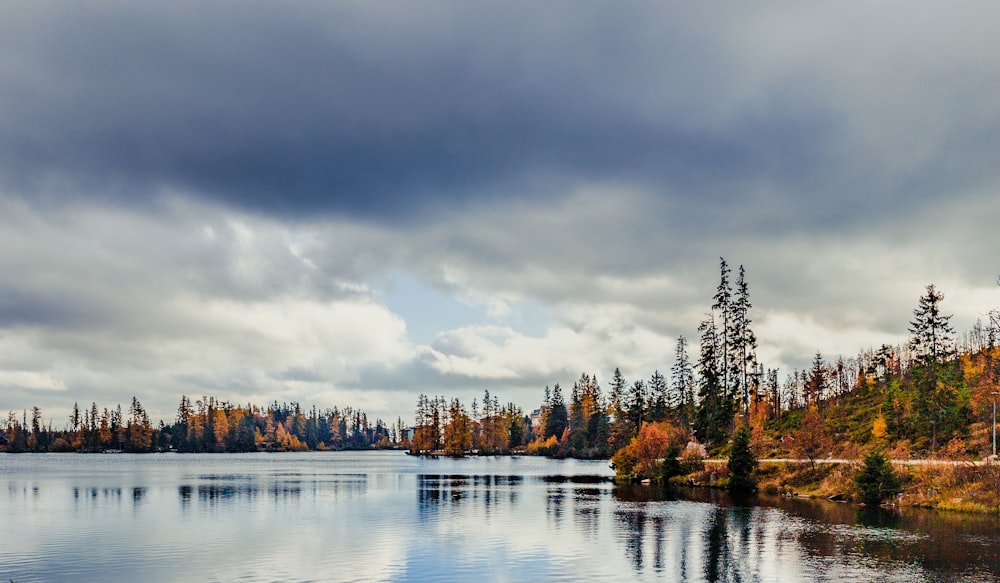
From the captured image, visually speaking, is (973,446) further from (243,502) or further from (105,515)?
(105,515)

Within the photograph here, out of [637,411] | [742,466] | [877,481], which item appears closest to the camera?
[877,481]

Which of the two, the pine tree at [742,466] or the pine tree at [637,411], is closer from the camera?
the pine tree at [742,466]

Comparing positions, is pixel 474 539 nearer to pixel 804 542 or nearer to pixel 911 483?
pixel 804 542

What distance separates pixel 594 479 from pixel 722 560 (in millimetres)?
73628

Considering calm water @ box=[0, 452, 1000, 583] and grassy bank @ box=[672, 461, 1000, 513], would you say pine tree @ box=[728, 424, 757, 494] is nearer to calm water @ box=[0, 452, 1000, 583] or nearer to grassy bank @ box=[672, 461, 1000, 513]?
grassy bank @ box=[672, 461, 1000, 513]

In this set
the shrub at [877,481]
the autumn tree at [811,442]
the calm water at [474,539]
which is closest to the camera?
the calm water at [474,539]

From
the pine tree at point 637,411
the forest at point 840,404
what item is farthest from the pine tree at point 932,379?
the pine tree at point 637,411

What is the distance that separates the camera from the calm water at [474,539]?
39875 millimetres

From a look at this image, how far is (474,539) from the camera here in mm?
51844

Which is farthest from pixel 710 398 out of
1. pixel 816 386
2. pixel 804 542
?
pixel 804 542

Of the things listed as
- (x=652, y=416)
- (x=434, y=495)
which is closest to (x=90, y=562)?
(x=434, y=495)

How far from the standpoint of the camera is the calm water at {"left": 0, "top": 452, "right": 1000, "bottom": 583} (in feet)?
131

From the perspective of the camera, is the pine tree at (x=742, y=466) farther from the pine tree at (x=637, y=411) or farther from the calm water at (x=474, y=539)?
the pine tree at (x=637, y=411)

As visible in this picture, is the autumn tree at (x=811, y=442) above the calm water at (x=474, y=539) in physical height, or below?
above
